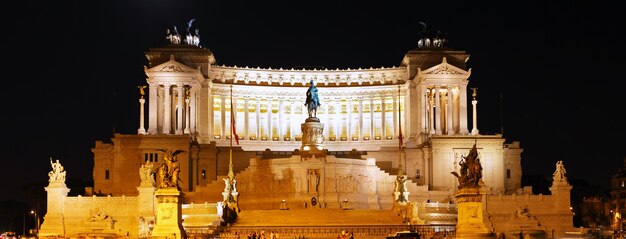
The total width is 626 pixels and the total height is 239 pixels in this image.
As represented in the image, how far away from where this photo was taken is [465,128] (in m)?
127

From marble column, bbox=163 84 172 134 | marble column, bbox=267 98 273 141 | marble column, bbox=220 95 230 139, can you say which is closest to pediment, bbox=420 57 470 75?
marble column, bbox=267 98 273 141

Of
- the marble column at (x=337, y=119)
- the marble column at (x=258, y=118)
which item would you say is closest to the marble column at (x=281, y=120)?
the marble column at (x=258, y=118)

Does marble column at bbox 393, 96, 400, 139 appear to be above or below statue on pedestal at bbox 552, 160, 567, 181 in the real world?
above

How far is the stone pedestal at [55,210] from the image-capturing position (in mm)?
98812

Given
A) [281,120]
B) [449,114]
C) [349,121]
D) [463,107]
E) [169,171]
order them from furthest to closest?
[349,121]
[281,120]
[463,107]
[449,114]
[169,171]

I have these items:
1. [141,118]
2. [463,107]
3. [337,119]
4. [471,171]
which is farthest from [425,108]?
[471,171]

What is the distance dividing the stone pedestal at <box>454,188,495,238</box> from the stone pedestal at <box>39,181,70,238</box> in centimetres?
4409

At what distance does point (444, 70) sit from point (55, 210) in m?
48.7

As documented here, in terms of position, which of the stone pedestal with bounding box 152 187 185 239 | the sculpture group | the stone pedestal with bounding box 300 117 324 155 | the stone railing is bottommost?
the stone railing

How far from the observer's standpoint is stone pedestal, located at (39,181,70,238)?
98812 mm

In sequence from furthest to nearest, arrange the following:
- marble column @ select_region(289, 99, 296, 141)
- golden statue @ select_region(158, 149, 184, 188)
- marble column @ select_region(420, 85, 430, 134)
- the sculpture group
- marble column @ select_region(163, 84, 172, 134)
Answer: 1. marble column @ select_region(289, 99, 296, 141)
2. marble column @ select_region(420, 85, 430, 134)
3. marble column @ select_region(163, 84, 172, 134)
4. the sculpture group
5. golden statue @ select_region(158, 149, 184, 188)

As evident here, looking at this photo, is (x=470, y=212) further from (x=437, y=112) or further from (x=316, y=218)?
(x=437, y=112)

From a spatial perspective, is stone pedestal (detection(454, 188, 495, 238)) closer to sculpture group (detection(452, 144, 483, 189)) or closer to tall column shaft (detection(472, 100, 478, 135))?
sculpture group (detection(452, 144, 483, 189))

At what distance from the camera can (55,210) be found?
99875 millimetres
